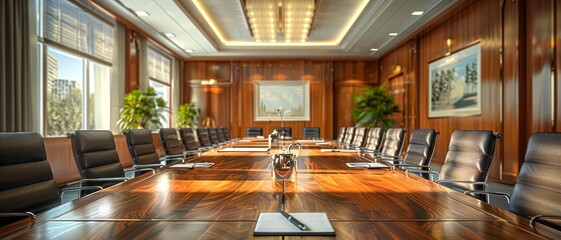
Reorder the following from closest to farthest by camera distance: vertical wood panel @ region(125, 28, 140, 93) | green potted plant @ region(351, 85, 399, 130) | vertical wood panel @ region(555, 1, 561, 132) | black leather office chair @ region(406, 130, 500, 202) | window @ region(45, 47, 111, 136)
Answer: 1. black leather office chair @ region(406, 130, 500, 202)
2. vertical wood panel @ region(555, 1, 561, 132)
3. window @ region(45, 47, 111, 136)
4. vertical wood panel @ region(125, 28, 140, 93)
5. green potted plant @ region(351, 85, 399, 130)

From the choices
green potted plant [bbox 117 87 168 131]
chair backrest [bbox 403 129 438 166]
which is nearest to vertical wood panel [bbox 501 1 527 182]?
chair backrest [bbox 403 129 438 166]

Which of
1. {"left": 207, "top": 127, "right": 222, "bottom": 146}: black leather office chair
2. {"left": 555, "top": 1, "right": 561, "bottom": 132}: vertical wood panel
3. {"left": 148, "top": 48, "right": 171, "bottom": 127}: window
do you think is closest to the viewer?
{"left": 555, "top": 1, "right": 561, "bottom": 132}: vertical wood panel

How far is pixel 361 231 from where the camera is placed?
0.85m

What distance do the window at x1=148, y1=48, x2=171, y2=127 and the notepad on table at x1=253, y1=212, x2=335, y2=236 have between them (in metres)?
8.01

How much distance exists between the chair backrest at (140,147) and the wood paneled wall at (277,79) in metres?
7.29

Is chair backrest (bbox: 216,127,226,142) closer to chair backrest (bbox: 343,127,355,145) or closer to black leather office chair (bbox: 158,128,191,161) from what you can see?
chair backrest (bbox: 343,127,355,145)

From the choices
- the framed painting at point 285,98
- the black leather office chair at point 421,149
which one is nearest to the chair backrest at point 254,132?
the framed painting at point 285,98

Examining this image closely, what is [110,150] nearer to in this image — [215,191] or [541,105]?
[215,191]

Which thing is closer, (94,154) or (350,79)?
(94,154)

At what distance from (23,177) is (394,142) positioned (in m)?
2.96

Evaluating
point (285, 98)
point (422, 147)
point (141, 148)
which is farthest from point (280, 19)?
point (422, 147)

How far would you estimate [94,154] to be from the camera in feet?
7.39

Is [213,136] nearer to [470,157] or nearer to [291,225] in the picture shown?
[470,157]

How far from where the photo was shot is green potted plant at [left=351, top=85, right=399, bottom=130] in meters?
8.86
